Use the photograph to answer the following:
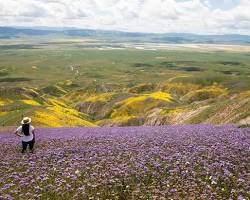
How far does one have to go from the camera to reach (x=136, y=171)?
576 inches

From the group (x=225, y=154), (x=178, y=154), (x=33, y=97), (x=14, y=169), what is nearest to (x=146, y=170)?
(x=178, y=154)

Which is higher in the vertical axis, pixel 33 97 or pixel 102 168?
pixel 102 168

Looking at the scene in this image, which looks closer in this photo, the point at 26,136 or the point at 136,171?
the point at 136,171

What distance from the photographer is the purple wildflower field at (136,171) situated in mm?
12680

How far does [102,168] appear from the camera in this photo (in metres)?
15.9

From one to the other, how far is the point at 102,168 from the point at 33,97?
83.1 m

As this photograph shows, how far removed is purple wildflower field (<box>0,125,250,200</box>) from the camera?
12.7 metres

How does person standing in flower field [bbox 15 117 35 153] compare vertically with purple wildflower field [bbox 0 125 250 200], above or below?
below

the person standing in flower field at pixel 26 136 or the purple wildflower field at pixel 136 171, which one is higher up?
the purple wildflower field at pixel 136 171

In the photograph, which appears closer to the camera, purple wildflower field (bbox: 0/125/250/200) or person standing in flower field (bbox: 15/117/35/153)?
purple wildflower field (bbox: 0/125/250/200)

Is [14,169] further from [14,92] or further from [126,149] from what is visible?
[14,92]

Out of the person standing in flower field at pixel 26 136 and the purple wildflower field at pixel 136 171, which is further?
the person standing in flower field at pixel 26 136

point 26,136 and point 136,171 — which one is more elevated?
point 136,171

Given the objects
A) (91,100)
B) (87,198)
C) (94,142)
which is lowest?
(91,100)
